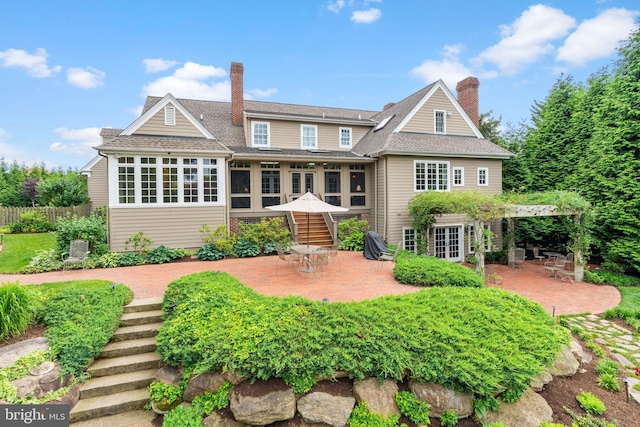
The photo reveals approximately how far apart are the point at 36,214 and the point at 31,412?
1909 cm

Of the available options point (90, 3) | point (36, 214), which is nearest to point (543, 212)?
point (90, 3)

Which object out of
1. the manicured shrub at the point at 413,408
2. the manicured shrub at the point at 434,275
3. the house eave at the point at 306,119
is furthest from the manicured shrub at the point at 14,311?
the house eave at the point at 306,119

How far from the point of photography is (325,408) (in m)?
4.07

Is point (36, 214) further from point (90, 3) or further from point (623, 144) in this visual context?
point (623, 144)

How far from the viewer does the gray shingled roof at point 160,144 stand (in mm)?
11492

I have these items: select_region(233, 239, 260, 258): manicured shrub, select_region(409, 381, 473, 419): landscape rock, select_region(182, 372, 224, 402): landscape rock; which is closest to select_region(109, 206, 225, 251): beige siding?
select_region(233, 239, 260, 258): manicured shrub

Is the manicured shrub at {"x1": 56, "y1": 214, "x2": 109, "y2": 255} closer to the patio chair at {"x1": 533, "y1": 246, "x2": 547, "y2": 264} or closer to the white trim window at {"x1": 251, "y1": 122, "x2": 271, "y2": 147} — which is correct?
the white trim window at {"x1": 251, "y1": 122, "x2": 271, "y2": 147}

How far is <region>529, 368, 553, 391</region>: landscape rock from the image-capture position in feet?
15.5

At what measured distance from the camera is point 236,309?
5.25 metres

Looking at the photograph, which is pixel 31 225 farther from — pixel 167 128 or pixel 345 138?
pixel 345 138

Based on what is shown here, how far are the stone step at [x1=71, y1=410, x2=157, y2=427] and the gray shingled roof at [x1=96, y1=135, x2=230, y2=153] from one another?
10.0 meters

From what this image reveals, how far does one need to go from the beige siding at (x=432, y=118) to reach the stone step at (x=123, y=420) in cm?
1512

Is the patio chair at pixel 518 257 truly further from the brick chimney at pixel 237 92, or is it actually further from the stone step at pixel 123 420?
the brick chimney at pixel 237 92

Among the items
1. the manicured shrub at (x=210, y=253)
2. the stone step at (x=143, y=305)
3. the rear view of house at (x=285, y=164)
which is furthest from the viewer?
the rear view of house at (x=285, y=164)
